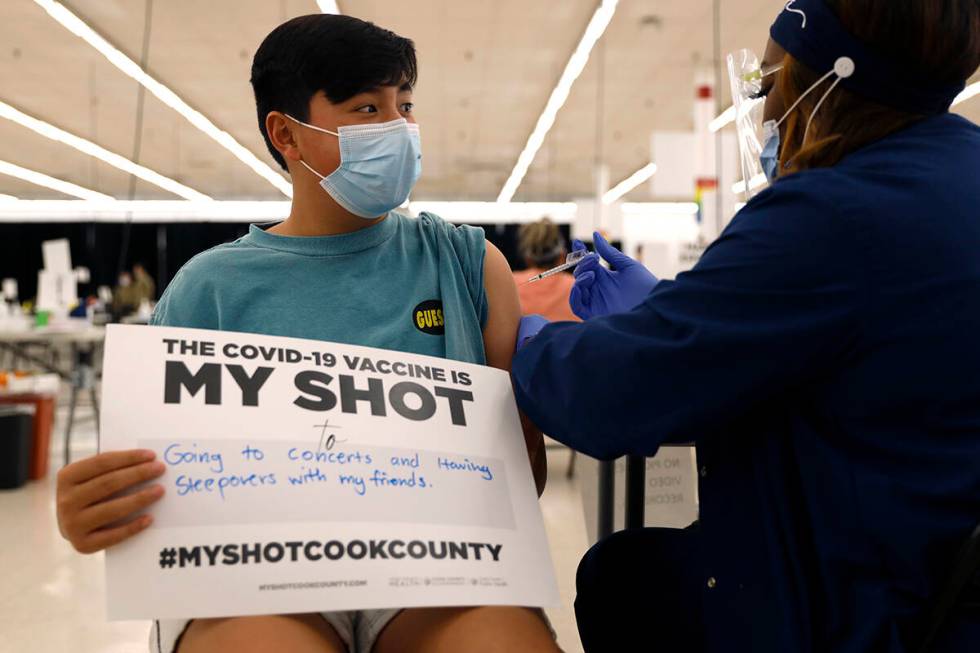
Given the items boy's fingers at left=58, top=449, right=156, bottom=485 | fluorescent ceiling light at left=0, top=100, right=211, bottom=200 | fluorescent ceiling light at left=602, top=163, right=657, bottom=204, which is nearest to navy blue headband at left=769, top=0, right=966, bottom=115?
boy's fingers at left=58, top=449, right=156, bottom=485

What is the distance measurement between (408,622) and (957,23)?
905 mm

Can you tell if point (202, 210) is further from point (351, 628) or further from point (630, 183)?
point (351, 628)

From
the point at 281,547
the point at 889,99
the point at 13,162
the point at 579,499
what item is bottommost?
the point at 579,499

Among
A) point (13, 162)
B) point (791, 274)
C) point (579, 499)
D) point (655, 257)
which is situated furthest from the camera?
point (13, 162)

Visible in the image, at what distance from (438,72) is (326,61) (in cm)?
900

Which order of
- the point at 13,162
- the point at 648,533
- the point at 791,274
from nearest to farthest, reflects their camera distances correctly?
the point at 791,274
the point at 648,533
the point at 13,162

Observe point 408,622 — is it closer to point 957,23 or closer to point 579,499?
point 957,23

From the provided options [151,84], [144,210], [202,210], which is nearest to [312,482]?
[151,84]

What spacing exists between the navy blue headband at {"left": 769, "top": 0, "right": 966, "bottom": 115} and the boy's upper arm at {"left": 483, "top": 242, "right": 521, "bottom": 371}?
1.80 feet

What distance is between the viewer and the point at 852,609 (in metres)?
0.86

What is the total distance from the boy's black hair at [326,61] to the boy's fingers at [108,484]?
64 cm

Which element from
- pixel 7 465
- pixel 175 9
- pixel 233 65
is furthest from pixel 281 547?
pixel 233 65

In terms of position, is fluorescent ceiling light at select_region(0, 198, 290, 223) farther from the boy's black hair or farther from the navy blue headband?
the navy blue headband

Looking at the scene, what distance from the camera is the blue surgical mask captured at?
1.14 metres
